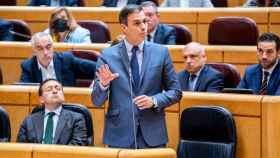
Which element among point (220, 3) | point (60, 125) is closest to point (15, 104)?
point (60, 125)

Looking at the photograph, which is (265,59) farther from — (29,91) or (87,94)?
(29,91)

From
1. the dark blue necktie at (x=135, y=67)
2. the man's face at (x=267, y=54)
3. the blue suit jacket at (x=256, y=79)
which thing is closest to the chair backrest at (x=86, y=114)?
the dark blue necktie at (x=135, y=67)

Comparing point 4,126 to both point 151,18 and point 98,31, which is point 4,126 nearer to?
point 151,18

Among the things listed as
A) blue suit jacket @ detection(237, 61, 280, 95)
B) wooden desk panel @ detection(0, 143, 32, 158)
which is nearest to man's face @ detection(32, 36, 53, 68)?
blue suit jacket @ detection(237, 61, 280, 95)

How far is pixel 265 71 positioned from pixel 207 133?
62 cm

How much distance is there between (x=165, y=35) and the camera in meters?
5.03

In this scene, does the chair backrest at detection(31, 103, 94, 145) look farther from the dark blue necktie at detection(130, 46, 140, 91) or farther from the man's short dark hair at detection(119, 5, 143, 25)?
the man's short dark hair at detection(119, 5, 143, 25)

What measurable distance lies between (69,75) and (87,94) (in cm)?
56

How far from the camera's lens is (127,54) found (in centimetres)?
310

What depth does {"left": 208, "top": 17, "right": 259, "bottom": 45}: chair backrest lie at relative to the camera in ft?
16.2

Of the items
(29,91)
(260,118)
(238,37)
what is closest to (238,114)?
(260,118)

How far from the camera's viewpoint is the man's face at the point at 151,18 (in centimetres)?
491

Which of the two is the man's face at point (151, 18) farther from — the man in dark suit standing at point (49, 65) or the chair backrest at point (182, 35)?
the man in dark suit standing at point (49, 65)

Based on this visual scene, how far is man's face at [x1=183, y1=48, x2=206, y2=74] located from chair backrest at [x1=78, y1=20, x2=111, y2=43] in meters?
1.34
